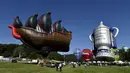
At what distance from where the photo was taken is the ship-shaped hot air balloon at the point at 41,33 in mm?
110562

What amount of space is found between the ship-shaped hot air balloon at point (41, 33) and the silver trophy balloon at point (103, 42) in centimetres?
1818

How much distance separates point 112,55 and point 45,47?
37762 mm

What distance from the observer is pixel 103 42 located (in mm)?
127250

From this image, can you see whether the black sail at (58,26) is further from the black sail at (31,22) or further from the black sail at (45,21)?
the black sail at (31,22)

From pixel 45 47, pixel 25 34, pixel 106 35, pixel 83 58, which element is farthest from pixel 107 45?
pixel 25 34

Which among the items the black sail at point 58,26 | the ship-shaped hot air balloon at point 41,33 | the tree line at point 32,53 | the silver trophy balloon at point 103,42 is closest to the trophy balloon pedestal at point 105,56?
the silver trophy balloon at point 103,42

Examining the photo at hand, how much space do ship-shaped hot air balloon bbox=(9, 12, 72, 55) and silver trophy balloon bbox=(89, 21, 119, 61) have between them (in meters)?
18.2

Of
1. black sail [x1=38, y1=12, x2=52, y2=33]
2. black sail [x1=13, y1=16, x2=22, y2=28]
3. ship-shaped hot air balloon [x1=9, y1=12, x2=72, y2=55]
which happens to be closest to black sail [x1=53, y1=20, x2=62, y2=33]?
ship-shaped hot air balloon [x1=9, y1=12, x2=72, y2=55]

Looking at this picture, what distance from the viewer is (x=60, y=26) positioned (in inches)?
4931

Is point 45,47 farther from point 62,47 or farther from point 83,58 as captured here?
point 83,58

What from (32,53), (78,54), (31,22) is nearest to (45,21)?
(31,22)

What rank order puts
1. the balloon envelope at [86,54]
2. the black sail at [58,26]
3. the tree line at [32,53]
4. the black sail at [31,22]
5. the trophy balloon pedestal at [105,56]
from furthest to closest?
the balloon envelope at [86,54]
the trophy balloon pedestal at [105,56]
the black sail at [58,26]
the tree line at [32,53]
the black sail at [31,22]

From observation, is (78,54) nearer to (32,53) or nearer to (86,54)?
(86,54)

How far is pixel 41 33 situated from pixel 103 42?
36.0 meters
